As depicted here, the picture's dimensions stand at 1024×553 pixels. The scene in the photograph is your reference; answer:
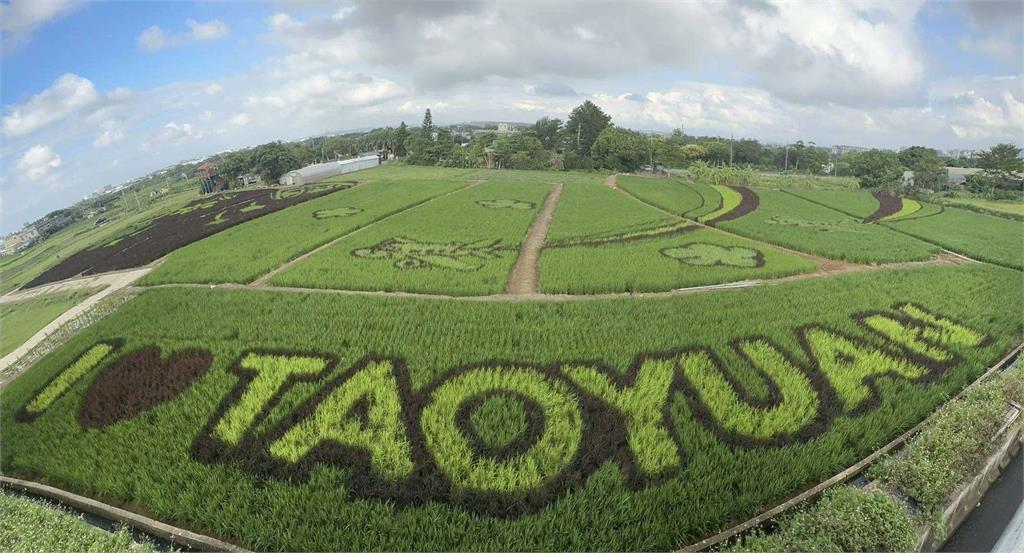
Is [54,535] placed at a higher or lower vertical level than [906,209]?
lower

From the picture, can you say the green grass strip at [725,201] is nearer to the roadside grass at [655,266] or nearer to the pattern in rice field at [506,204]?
the roadside grass at [655,266]

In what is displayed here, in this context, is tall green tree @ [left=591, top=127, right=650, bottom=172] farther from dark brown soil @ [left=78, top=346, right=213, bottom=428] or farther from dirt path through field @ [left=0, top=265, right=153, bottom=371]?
dark brown soil @ [left=78, top=346, right=213, bottom=428]

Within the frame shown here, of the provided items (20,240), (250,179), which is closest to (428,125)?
(250,179)

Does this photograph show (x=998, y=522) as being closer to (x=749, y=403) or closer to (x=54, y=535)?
(x=749, y=403)

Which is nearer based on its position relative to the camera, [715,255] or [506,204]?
[715,255]

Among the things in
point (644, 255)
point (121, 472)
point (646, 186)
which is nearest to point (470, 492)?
point (121, 472)

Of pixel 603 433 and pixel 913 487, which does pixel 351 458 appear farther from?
pixel 913 487

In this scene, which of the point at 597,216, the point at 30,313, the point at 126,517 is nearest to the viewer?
the point at 126,517
